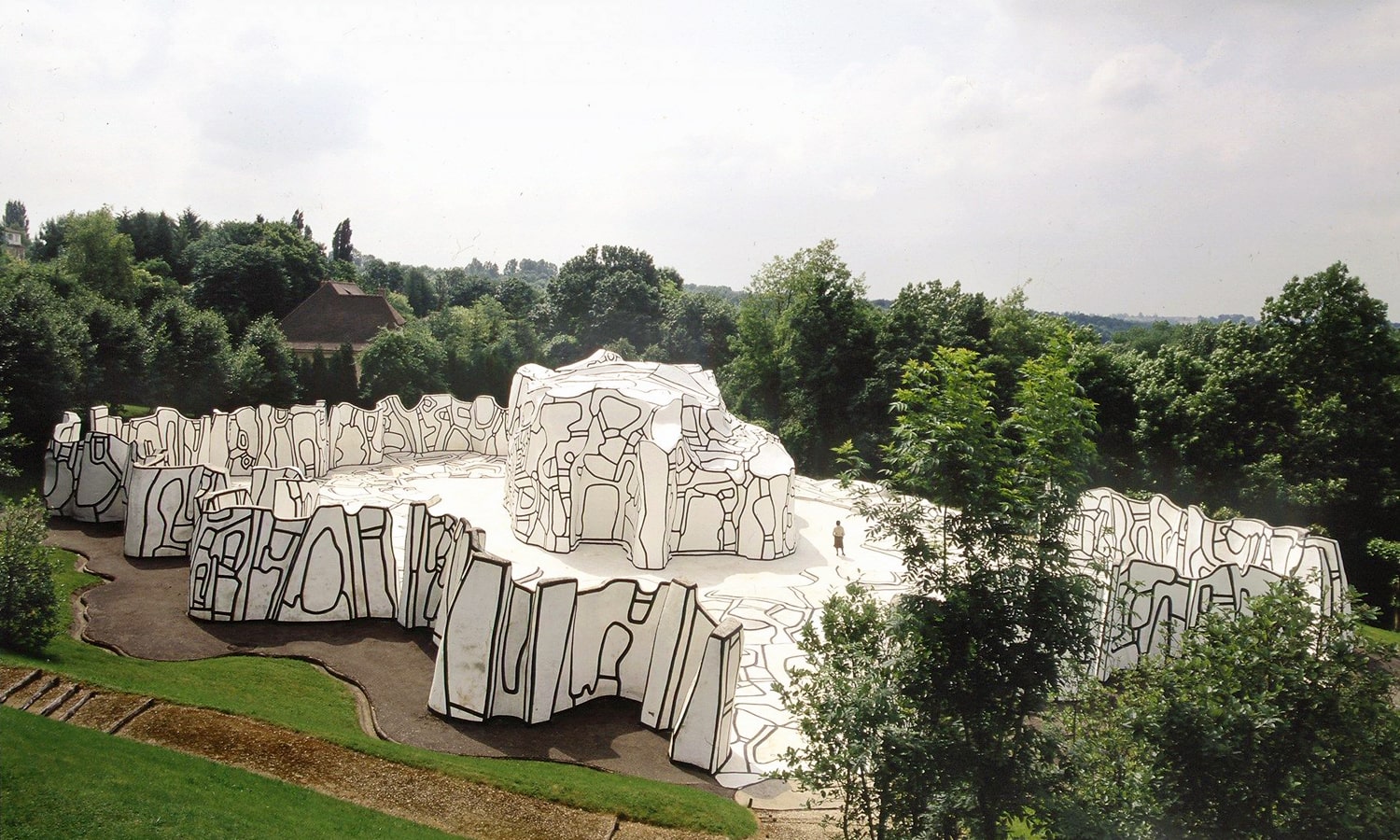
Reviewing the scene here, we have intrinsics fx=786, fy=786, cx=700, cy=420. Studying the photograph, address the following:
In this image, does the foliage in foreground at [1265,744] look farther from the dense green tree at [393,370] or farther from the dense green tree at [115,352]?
the dense green tree at [393,370]

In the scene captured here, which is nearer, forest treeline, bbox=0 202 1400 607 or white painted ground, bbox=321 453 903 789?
white painted ground, bbox=321 453 903 789

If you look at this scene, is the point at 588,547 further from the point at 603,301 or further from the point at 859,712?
the point at 603,301

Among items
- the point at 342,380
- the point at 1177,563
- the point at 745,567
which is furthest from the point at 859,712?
the point at 342,380

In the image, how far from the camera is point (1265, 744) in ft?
23.2

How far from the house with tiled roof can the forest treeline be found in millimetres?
3261

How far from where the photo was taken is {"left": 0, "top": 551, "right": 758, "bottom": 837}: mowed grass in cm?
1058

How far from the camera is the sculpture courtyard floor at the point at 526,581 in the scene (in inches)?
493

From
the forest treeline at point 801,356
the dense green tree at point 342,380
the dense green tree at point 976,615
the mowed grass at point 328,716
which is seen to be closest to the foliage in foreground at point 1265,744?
the dense green tree at point 976,615

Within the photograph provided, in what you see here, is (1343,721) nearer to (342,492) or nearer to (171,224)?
(342,492)

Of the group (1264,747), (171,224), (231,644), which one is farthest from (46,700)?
(171,224)

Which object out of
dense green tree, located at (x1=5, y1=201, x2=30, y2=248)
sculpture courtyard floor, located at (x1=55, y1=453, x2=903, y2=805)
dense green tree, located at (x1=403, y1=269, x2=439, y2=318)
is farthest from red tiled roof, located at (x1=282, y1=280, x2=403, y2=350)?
dense green tree, located at (x1=5, y1=201, x2=30, y2=248)

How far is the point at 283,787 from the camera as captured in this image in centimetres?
987

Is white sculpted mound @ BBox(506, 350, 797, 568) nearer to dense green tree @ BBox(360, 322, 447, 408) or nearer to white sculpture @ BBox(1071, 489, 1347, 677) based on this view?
white sculpture @ BBox(1071, 489, 1347, 677)

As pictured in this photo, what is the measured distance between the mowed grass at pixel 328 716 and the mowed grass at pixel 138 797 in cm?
157
